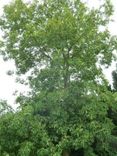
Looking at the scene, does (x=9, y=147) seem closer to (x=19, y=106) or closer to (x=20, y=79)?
(x=19, y=106)

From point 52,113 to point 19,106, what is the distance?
5.00 feet

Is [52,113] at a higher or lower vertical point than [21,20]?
lower

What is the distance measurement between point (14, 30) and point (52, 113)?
403 cm

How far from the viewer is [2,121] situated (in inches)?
788

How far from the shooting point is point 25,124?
2005 cm

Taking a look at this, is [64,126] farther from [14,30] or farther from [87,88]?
[14,30]

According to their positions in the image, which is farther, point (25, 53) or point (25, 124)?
point (25, 53)

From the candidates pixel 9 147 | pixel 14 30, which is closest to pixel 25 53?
pixel 14 30

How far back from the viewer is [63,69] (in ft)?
68.7

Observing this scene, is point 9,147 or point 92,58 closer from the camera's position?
point 9,147

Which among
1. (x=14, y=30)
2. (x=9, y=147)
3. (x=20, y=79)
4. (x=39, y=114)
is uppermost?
(x=14, y=30)

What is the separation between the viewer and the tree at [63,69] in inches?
806

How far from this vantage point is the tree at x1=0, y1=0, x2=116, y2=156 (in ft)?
67.2

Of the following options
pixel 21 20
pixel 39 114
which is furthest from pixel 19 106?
pixel 21 20
